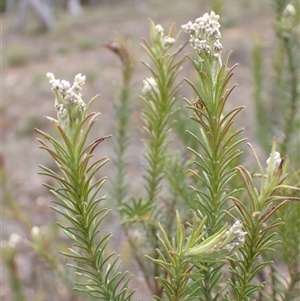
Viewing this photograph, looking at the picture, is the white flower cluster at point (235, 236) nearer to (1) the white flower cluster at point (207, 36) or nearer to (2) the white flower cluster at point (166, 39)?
(1) the white flower cluster at point (207, 36)

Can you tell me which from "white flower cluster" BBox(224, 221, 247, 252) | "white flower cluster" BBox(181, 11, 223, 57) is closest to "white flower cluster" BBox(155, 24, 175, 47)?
"white flower cluster" BBox(181, 11, 223, 57)

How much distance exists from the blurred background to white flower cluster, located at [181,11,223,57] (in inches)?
21.2

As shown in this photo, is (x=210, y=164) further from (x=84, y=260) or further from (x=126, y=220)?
(x=126, y=220)

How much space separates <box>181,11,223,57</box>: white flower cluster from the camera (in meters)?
0.48

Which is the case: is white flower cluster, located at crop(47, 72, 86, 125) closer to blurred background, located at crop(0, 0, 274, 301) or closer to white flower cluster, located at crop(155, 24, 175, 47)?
white flower cluster, located at crop(155, 24, 175, 47)

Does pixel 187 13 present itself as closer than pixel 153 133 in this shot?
No

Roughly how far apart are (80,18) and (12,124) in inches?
302

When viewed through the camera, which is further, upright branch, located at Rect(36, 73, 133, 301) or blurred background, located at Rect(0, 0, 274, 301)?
blurred background, located at Rect(0, 0, 274, 301)

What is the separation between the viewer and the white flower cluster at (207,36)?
1.59ft

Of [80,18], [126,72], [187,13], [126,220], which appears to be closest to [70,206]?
[126,220]

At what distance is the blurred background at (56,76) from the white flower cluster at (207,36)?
539 mm

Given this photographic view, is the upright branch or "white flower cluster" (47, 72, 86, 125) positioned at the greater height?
"white flower cluster" (47, 72, 86, 125)

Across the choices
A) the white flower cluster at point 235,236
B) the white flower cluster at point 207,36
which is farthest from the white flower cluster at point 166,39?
the white flower cluster at point 235,236

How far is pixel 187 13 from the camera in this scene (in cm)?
1128
